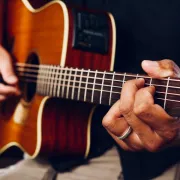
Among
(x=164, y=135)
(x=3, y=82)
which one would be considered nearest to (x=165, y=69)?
(x=164, y=135)

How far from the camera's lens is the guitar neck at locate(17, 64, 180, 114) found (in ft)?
2.13

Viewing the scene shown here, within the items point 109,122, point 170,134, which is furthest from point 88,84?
point 170,134

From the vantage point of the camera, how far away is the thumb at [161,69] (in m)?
0.67

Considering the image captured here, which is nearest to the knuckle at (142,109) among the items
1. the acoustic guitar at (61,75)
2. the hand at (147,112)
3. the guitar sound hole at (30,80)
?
the hand at (147,112)

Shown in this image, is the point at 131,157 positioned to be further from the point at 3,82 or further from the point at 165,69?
the point at 3,82

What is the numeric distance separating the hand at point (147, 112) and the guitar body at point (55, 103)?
24 cm

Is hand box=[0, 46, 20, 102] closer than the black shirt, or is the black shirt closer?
the black shirt

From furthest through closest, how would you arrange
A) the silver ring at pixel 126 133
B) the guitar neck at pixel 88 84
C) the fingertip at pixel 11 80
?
the fingertip at pixel 11 80 < the silver ring at pixel 126 133 < the guitar neck at pixel 88 84

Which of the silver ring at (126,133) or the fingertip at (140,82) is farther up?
the fingertip at (140,82)

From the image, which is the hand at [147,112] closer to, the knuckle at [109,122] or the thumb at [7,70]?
the knuckle at [109,122]

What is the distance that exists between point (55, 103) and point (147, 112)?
1.19 ft

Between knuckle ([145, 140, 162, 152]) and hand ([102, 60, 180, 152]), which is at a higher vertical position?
hand ([102, 60, 180, 152])

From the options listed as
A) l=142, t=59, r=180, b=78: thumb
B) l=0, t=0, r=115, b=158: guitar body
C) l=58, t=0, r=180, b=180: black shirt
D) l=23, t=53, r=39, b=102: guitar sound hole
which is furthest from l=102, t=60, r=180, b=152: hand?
l=23, t=53, r=39, b=102: guitar sound hole

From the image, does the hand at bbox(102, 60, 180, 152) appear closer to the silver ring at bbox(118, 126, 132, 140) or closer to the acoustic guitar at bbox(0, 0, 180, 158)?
the silver ring at bbox(118, 126, 132, 140)
